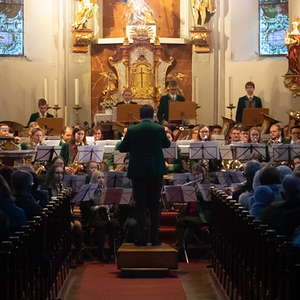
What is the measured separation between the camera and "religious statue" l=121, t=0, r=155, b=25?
45.9 feet

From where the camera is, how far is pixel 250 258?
4809 mm

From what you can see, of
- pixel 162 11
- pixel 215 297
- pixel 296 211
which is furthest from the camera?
pixel 162 11

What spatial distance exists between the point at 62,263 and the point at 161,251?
106cm

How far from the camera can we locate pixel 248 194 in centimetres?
593

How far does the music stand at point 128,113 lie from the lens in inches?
434

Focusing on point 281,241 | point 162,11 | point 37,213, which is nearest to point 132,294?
point 37,213

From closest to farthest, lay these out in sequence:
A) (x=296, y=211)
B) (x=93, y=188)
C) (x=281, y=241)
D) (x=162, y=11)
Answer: (x=281, y=241) < (x=296, y=211) < (x=93, y=188) < (x=162, y=11)

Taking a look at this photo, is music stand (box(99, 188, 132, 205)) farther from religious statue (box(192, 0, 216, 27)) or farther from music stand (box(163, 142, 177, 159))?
religious statue (box(192, 0, 216, 27))

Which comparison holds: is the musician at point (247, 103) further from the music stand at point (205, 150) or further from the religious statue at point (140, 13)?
the music stand at point (205, 150)

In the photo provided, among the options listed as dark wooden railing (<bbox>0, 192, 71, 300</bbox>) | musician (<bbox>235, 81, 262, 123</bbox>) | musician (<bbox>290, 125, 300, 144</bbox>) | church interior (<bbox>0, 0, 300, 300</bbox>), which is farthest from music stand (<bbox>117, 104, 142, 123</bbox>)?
dark wooden railing (<bbox>0, 192, 71, 300</bbox>)

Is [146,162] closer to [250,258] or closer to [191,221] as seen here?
[191,221]

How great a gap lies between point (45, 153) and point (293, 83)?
6199 millimetres

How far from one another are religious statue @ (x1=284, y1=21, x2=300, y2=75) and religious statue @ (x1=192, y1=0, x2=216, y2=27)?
193 centimetres

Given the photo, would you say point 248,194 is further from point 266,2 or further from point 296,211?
point 266,2
